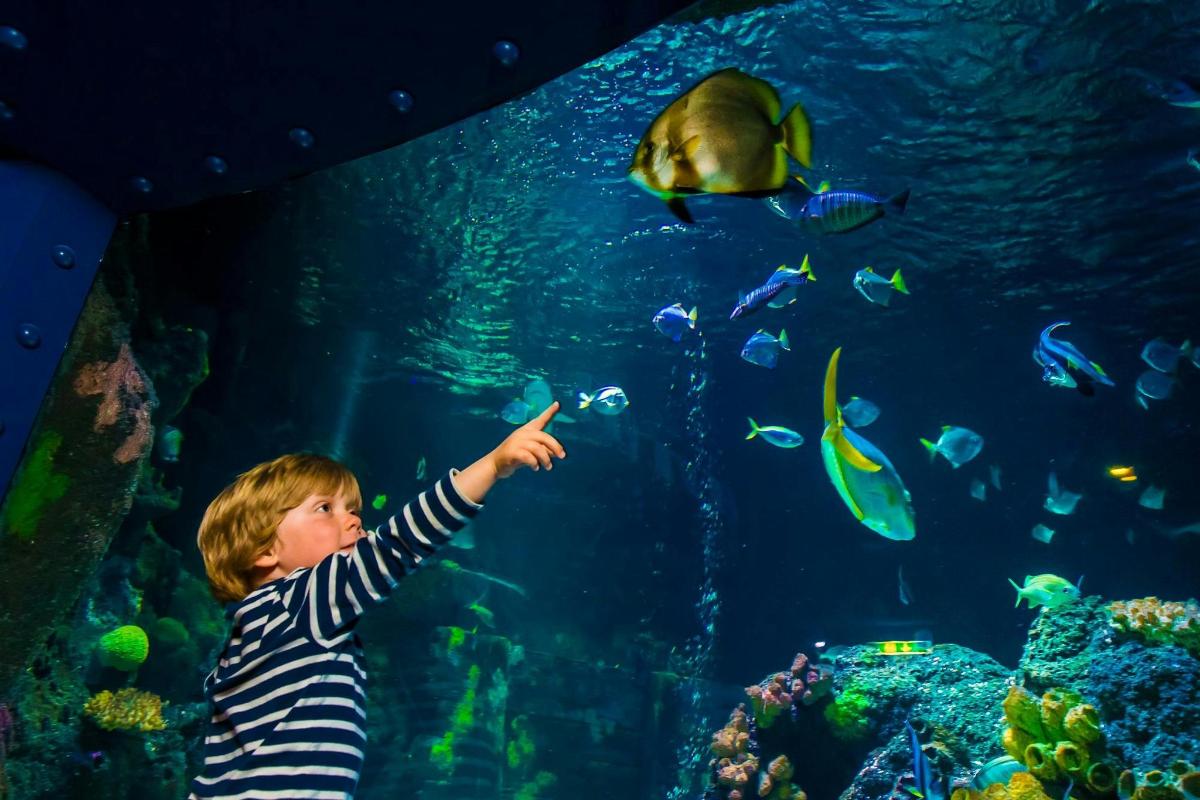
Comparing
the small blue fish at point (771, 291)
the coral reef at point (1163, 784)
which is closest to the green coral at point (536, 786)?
the coral reef at point (1163, 784)

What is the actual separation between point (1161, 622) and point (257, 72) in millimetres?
8556

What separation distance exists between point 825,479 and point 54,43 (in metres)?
24.7

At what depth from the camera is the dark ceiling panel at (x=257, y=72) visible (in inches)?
51.4

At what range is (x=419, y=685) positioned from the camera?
37.4 ft

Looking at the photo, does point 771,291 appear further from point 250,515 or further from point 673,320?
point 250,515

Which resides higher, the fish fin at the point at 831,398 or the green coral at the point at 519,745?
the fish fin at the point at 831,398

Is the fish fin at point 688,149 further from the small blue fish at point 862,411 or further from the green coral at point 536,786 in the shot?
the green coral at point 536,786

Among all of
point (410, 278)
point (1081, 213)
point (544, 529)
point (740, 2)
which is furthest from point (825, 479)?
point (740, 2)

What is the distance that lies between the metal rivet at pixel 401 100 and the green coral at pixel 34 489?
7.03ft

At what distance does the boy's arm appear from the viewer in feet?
6.20

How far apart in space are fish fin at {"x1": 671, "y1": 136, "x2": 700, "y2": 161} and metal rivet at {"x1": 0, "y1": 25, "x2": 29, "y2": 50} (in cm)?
149

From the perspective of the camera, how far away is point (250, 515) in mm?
2295

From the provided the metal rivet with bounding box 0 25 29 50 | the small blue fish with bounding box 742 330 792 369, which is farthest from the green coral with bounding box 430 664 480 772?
the metal rivet with bounding box 0 25 29 50

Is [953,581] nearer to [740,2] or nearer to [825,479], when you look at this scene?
[825,479]
